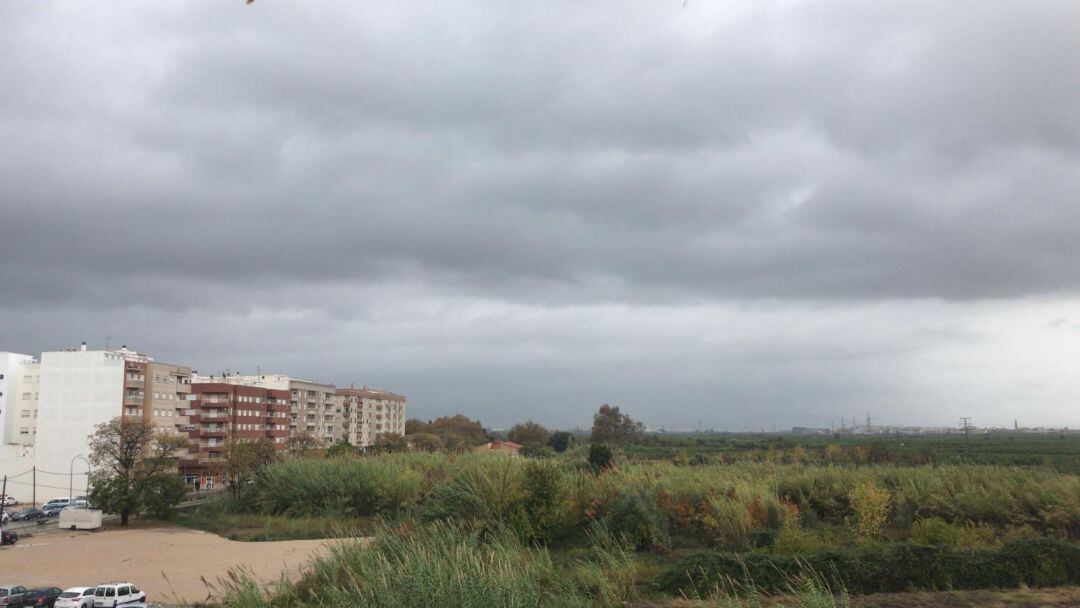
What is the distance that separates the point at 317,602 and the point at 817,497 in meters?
13.1

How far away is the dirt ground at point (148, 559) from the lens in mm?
20717

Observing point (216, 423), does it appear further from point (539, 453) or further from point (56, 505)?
point (539, 453)

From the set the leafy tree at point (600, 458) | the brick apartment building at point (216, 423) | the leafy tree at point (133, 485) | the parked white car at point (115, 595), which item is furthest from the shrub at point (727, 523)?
the brick apartment building at point (216, 423)

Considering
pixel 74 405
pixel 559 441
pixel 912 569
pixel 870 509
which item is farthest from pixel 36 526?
pixel 559 441

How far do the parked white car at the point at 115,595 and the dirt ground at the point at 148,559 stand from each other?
0.85 meters

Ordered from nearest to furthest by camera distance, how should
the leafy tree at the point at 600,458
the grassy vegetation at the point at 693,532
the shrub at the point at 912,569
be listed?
1. the grassy vegetation at the point at 693,532
2. the shrub at the point at 912,569
3. the leafy tree at the point at 600,458

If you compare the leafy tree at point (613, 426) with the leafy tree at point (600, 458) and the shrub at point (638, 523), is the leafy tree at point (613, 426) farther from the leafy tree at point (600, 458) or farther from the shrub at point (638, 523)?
the shrub at point (638, 523)

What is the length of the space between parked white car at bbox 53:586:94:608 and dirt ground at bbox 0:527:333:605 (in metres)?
1.73

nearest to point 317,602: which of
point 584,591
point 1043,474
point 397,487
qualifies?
point 584,591

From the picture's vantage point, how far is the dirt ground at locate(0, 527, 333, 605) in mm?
20717

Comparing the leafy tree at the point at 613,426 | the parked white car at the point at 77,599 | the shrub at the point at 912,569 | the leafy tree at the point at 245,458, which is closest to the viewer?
the shrub at the point at 912,569

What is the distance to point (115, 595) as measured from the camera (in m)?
19.4

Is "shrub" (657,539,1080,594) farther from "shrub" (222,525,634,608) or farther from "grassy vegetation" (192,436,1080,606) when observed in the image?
"shrub" (222,525,634,608)

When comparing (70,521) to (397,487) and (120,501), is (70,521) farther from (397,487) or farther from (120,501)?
(397,487)
